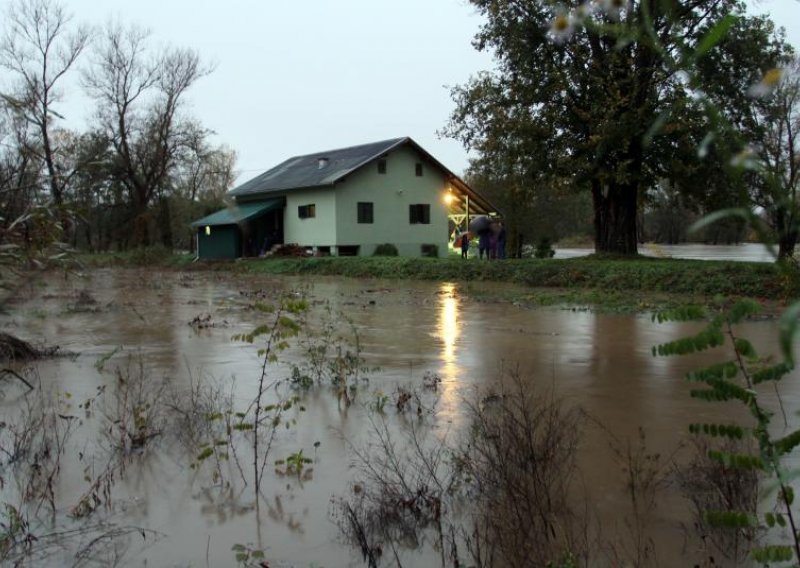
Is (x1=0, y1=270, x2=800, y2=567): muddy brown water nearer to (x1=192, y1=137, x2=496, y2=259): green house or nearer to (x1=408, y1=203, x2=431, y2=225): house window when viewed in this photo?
(x1=192, y1=137, x2=496, y2=259): green house

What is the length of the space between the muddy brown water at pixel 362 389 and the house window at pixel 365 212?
58.2 feet

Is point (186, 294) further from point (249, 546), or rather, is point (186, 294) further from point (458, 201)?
point (458, 201)

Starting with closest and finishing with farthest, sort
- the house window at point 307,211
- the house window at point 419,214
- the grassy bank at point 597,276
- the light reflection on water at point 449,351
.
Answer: the light reflection on water at point 449,351
the grassy bank at point 597,276
the house window at point 307,211
the house window at point 419,214

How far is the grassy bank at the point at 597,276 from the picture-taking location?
19016mm

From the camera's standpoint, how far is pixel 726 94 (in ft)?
74.8

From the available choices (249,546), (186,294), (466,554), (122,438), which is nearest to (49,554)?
(249,546)

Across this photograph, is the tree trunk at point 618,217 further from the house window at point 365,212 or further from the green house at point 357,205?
the house window at point 365,212

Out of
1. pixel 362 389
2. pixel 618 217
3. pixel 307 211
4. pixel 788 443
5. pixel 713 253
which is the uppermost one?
pixel 307 211

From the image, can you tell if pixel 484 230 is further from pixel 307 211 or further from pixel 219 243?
pixel 219 243

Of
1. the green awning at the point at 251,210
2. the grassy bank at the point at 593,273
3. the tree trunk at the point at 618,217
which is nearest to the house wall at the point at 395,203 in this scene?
the green awning at the point at 251,210

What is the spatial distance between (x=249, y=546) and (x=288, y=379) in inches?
170

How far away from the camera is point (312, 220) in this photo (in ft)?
130

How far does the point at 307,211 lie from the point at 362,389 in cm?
3213

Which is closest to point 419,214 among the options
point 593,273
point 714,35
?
point 593,273
